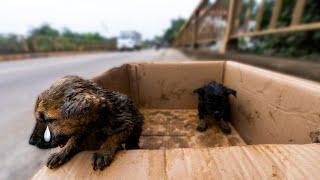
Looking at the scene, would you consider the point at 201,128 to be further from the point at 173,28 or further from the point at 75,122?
the point at 173,28

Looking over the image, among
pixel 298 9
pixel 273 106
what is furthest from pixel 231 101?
pixel 298 9

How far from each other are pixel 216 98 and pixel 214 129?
245 millimetres

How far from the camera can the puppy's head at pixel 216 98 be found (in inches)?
61.6

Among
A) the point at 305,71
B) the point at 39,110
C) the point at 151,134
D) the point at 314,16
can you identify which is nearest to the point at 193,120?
the point at 151,134

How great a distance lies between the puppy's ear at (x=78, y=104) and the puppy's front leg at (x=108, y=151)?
0.12 metres

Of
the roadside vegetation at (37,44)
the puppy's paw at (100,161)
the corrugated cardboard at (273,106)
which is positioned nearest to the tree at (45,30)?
the roadside vegetation at (37,44)

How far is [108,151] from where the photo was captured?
2.03ft

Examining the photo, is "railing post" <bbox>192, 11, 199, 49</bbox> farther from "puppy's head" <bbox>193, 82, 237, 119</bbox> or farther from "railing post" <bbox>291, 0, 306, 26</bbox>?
"puppy's head" <bbox>193, 82, 237, 119</bbox>

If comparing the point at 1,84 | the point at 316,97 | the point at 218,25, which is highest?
the point at 218,25

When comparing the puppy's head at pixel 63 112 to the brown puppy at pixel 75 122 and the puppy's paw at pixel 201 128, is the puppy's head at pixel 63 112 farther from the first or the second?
the puppy's paw at pixel 201 128

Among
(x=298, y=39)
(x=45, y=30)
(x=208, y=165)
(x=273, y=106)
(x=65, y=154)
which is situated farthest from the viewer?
(x=45, y=30)

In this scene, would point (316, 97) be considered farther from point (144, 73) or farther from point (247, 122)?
point (144, 73)

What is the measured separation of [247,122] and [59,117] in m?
1.17

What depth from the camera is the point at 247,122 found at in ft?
4.75
